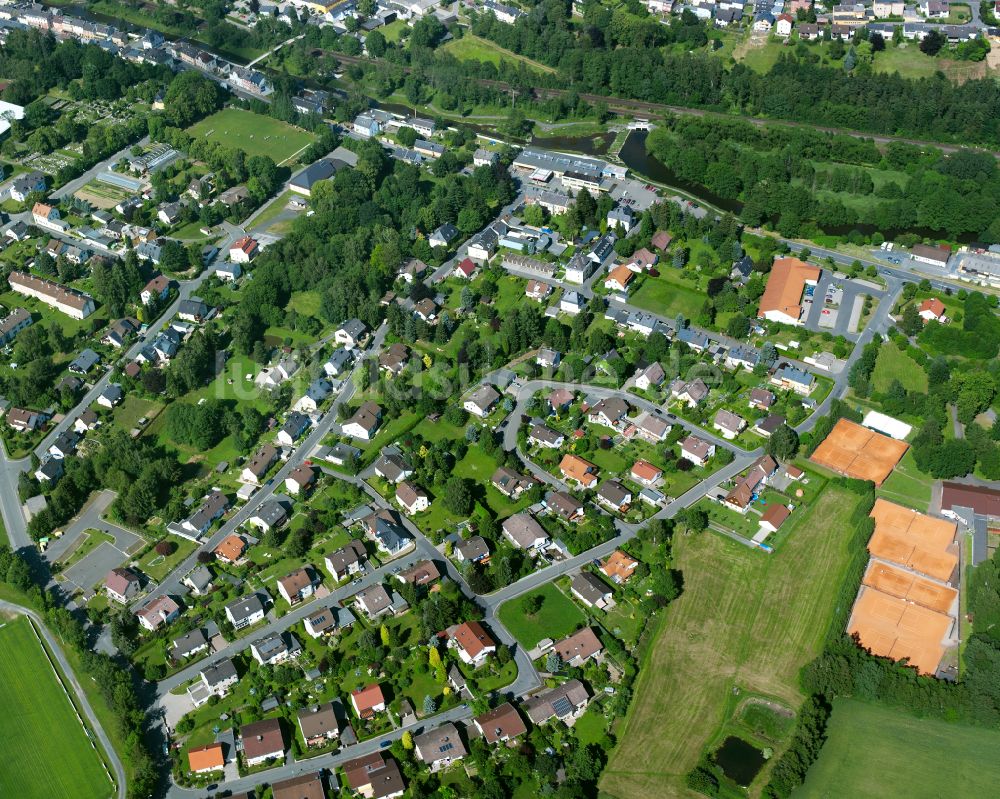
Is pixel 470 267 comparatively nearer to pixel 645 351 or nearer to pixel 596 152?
pixel 645 351

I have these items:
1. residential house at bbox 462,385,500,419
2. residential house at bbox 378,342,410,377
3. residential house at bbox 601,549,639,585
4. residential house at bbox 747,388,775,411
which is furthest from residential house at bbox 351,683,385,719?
residential house at bbox 747,388,775,411

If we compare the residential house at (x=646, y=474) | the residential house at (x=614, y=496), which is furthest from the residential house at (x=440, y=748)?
the residential house at (x=646, y=474)

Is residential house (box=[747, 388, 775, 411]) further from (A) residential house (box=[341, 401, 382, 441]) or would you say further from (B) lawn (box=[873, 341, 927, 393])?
(A) residential house (box=[341, 401, 382, 441])

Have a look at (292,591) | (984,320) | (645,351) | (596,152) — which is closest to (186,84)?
(596,152)

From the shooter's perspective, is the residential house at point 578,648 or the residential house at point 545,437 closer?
the residential house at point 578,648

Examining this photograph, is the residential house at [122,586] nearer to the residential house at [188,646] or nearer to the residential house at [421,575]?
the residential house at [188,646]

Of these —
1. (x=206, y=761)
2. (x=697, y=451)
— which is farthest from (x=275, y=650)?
(x=697, y=451)
